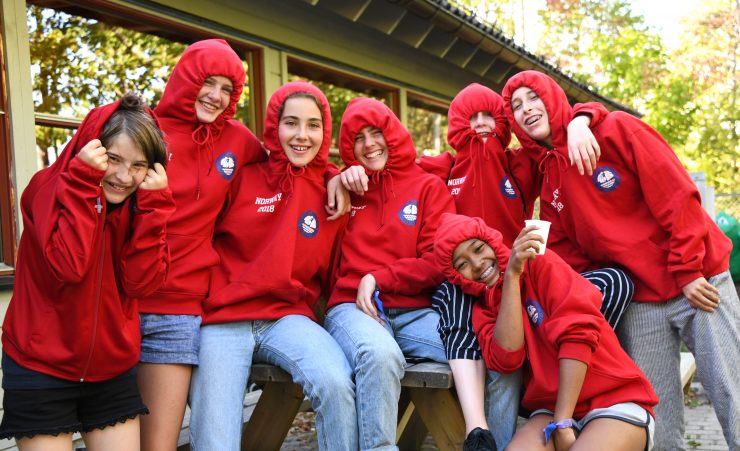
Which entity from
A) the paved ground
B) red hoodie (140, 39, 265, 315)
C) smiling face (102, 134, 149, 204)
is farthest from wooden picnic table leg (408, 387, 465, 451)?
the paved ground

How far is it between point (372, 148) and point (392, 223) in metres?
0.40

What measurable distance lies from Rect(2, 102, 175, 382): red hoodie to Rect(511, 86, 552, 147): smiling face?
1.70m

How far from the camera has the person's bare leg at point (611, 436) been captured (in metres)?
2.60

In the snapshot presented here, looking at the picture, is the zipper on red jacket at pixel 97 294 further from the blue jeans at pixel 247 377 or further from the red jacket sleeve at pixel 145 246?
the blue jeans at pixel 247 377

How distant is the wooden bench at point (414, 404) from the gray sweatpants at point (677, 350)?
87 centimetres

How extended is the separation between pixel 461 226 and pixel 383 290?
0.53 m

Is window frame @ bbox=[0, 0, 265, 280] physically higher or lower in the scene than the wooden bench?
higher

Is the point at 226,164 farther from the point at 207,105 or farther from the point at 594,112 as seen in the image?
the point at 594,112

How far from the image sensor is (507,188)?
12.1 feet

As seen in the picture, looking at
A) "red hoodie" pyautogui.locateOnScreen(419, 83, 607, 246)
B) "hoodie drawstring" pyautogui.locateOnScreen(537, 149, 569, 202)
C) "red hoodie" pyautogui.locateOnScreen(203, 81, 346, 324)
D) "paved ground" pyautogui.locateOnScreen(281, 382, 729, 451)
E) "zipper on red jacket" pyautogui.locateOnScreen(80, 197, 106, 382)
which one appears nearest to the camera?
"zipper on red jacket" pyautogui.locateOnScreen(80, 197, 106, 382)

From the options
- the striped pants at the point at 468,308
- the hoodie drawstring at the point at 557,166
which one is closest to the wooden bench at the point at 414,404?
the striped pants at the point at 468,308

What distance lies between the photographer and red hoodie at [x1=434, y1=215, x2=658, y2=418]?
107 inches

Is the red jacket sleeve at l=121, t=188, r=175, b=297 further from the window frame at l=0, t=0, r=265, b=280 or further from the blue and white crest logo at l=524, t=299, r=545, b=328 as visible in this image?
the window frame at l=0, t=0, r=265, b=280

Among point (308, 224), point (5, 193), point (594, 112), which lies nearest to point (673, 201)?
point (594, 112)
